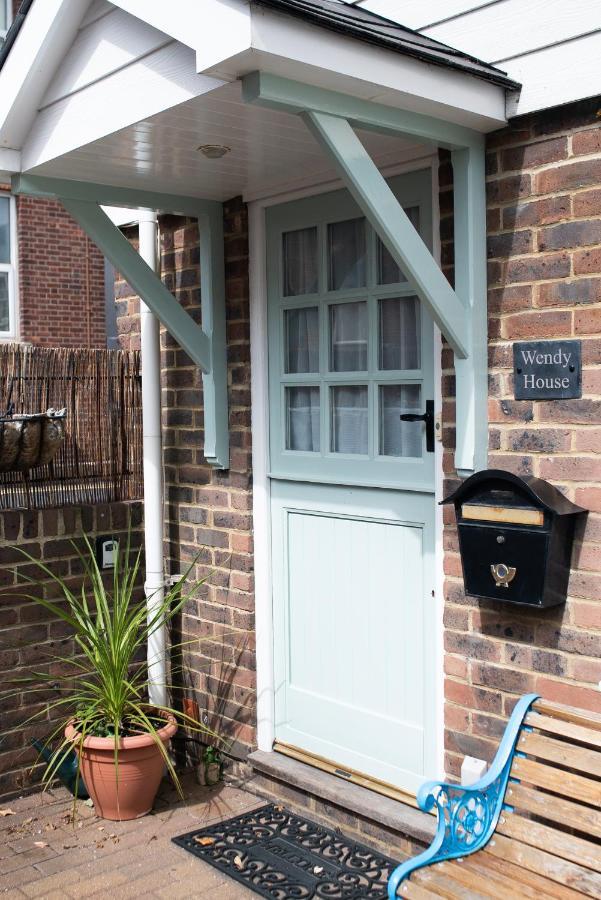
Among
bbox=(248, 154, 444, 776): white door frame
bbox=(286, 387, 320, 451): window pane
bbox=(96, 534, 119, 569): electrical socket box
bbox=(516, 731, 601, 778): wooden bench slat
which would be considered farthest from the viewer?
bbox=(96, 534, 119, 569): electrical socket box

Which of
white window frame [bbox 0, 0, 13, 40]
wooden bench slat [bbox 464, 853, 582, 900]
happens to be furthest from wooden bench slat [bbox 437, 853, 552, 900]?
white window frame [bbox 0, 0, 13, 40]

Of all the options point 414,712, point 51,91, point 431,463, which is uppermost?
point 51,91

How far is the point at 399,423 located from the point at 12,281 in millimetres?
10103

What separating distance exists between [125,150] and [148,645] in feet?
8.06

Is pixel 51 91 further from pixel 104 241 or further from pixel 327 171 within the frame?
pixel 327 171

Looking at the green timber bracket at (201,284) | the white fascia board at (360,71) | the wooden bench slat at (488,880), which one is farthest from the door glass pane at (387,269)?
the wooden bench slat at (488,880)

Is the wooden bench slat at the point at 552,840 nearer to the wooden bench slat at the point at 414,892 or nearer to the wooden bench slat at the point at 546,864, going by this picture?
the wooden bench slat at the point at 546,864

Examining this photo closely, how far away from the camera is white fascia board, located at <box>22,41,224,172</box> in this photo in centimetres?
313

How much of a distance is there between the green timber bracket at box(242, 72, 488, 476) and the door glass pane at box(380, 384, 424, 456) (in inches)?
16.8

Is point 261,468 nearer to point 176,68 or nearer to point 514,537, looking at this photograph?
point 514,537

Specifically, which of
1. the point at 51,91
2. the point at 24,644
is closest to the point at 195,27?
the point at 51,91

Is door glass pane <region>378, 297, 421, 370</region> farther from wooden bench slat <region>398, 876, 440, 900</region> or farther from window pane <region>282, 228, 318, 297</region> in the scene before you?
wooden bench slat <region>398, 876, 440, 900</region>

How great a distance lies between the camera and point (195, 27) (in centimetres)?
288

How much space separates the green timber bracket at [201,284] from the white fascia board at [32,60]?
1.41 feet
